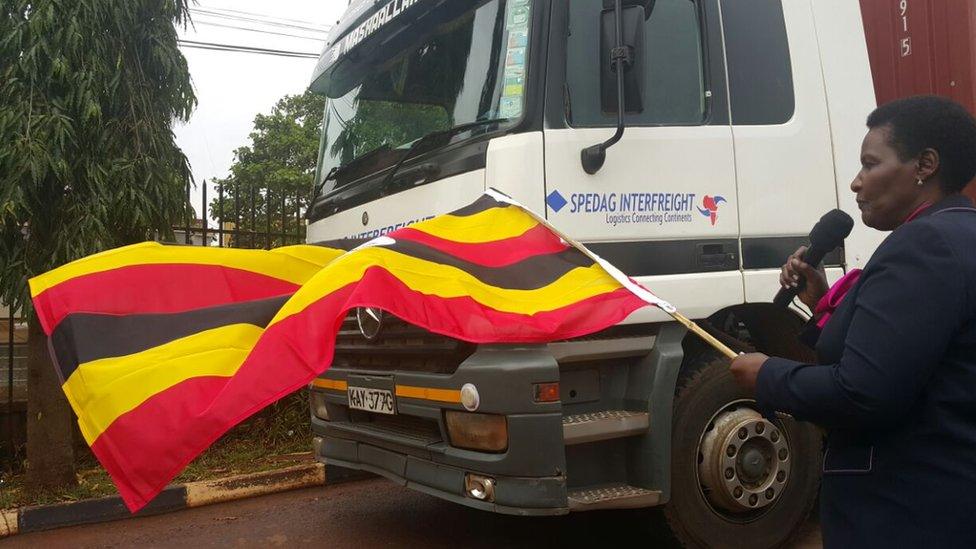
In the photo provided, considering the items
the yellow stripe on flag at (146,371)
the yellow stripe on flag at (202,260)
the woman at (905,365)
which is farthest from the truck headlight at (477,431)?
the woman at (905,365)

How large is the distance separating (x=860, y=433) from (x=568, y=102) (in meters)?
2.18

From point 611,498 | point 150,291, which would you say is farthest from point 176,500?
point 611,498

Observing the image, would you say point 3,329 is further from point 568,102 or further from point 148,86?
point 568,102

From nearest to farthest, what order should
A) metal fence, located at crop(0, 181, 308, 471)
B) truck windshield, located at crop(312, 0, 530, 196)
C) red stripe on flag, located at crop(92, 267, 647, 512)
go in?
1. red stripe on flag, located at crop(92, 267, 647, 512)
2. truck windshield, located at crop(312, 0, 530, 196)
3. metal fence, located at crop(0, 181, 308, 471)

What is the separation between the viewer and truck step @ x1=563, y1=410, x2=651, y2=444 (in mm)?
3402

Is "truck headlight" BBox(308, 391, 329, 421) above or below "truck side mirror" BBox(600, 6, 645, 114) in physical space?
below

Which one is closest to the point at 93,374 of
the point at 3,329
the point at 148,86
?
the point at 148,86

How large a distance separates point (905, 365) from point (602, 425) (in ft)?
6.39

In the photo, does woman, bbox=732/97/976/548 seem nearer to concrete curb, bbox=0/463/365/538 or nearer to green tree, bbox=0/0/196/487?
green tree, bbox=0/0/196/487

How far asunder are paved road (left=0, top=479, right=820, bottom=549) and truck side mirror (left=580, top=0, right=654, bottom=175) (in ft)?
5.82

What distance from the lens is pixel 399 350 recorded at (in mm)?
3885

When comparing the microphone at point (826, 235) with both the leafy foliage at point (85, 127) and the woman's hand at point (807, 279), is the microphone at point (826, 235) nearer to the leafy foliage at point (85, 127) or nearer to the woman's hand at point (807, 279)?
the woman's hand at point (807, 279)

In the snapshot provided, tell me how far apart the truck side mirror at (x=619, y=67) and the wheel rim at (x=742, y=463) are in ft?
4.36

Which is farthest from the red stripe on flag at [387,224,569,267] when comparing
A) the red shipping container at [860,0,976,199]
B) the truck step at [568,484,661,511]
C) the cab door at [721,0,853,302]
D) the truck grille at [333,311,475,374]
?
the red shipping container at [860,0,976,199]
